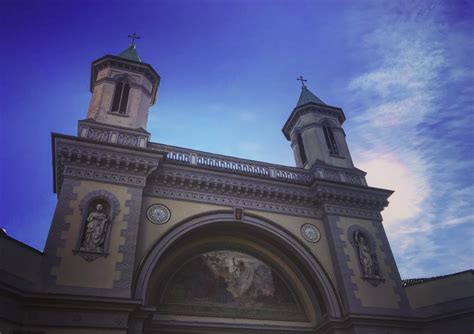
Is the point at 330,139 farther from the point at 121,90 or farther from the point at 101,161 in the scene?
the point at 101,161

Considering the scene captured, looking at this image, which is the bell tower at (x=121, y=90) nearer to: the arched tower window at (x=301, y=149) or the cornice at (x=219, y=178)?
the cornice at (x=219, y=178)

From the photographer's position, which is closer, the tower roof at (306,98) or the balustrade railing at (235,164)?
the balustrade railing at (235,164)

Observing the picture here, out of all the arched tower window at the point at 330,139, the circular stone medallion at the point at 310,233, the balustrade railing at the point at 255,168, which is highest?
the arched tower window at the point at 330,139

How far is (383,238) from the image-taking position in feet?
63.8

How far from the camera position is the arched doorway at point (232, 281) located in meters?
15.7

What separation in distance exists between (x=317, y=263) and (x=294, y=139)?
1019 cm

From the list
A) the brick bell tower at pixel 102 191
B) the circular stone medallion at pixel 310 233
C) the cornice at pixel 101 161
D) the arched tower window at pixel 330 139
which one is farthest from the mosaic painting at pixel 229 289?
the arched tower window at pixel 330 139

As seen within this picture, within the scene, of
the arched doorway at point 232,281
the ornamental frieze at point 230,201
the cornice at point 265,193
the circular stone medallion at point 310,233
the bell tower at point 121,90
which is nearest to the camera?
the arched doorway at point 232,281

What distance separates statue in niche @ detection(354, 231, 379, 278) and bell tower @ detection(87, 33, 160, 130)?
12.9 metres

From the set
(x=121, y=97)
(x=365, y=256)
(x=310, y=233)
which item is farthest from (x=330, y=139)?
(x=121, y=97)

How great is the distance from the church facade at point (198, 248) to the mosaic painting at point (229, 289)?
54 millimetres

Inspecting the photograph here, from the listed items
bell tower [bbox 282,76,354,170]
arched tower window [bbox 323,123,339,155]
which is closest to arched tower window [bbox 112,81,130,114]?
bell tower [bbox 282,76,354,170]

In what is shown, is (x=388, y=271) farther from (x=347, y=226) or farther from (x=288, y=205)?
(x=288, y=205)

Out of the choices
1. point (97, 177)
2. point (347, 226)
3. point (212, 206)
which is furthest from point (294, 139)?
point (97, 177)
